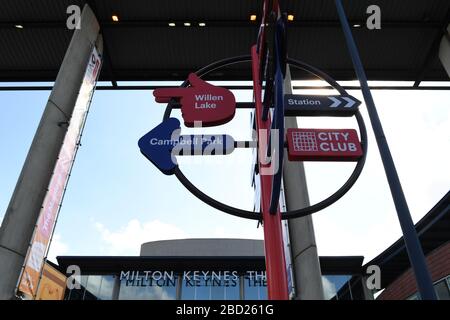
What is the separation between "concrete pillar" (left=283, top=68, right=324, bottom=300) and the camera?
10.7m

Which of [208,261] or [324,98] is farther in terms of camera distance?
[208,261]

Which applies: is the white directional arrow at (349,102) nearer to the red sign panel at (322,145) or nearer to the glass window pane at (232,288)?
the red sign panel at (322,145)

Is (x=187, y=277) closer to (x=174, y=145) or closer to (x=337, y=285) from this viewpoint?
(x=337, y=285)

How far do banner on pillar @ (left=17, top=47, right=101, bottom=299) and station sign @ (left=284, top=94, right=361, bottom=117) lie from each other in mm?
8652

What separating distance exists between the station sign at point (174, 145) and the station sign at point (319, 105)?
977 mm

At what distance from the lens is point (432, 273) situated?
55.5 ft

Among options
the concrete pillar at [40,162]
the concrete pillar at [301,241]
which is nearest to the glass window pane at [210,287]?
the concrete pillar at [301,241]

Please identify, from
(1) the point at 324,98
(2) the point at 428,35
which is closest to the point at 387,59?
(2) the point at 428,35

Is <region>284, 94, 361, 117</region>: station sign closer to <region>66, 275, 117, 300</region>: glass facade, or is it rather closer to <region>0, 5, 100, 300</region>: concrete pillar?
<region>0, 5, 100, 300</region>: concrete pillar

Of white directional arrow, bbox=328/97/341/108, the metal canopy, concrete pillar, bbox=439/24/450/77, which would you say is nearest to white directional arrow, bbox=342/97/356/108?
white directional arrow, bbox=328/97/341/108

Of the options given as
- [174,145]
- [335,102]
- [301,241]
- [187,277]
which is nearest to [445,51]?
Answer: [301,241]

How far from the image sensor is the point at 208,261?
24172 millimetres
